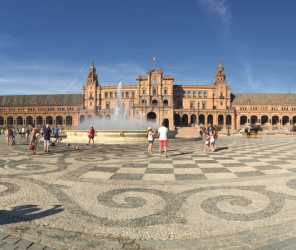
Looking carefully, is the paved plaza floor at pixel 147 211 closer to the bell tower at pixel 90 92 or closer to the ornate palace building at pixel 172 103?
the ornate palace building at pixel 172 103

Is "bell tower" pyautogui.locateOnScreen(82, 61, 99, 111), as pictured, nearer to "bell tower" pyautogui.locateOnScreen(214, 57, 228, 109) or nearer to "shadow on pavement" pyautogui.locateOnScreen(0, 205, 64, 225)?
"bell tower" pyautogui.locateOnScreen(214, 57, 228, 109)

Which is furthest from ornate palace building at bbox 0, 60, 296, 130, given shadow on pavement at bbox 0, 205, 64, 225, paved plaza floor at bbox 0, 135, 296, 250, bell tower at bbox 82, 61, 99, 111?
shadow on pavement at bbox 0, 205, 64, 225

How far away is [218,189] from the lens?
16.0 ft

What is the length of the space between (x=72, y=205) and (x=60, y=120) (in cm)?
9092

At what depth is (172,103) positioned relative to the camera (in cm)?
7325

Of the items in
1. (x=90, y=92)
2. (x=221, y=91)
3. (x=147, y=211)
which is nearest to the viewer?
(x=147, y=211)

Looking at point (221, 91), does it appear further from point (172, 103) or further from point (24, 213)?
point (24, 213)

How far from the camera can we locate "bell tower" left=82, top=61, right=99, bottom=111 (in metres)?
81.6

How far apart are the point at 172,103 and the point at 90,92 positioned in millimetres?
32801

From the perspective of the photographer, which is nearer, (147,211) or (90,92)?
(147,211)

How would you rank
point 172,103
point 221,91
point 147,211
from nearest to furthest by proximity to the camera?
point 147,211, point 172,103, point 221,91

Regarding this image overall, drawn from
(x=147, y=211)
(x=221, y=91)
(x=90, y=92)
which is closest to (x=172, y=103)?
(x=221, y=91)

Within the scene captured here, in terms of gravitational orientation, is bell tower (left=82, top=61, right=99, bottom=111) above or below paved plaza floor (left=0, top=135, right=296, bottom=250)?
above

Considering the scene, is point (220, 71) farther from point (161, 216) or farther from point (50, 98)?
point (161, 216)
